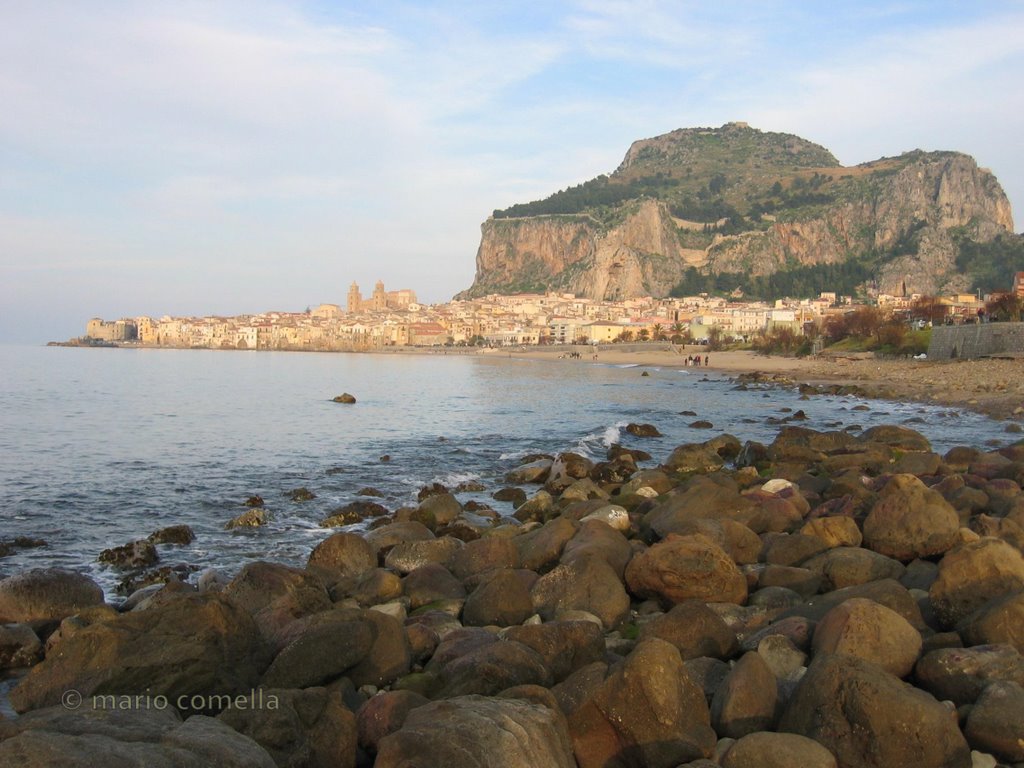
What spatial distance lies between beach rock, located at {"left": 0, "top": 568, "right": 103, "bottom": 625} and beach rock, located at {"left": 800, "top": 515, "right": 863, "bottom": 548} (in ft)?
23.8

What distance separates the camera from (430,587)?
776 centimetres

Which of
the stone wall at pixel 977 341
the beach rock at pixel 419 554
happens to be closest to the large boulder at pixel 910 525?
the beach rock at pixel 419 554

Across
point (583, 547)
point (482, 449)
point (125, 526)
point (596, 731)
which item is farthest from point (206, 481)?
point (596, 731)

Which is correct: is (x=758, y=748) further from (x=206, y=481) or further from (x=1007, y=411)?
(x=1007, y=411)

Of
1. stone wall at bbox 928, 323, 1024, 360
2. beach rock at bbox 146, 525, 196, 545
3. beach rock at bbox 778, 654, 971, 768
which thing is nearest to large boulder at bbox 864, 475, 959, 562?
beach rock at bbox 778, 654, 971, 768

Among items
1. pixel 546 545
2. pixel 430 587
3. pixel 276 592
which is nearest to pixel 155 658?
pixel 276 592

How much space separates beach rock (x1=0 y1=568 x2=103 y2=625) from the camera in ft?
23.7

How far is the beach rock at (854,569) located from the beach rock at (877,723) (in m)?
2.94

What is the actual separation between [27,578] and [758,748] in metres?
6.80

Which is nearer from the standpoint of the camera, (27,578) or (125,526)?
(27,578)

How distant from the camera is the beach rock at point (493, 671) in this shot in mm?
4676

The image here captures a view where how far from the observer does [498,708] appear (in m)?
3.80

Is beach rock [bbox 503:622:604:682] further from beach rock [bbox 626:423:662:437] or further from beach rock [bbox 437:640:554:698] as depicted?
beach rock [bbox 626:423:662:437]

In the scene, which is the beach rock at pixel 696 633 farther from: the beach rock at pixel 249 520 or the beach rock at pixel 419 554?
the beach rock at pixel 249 520
